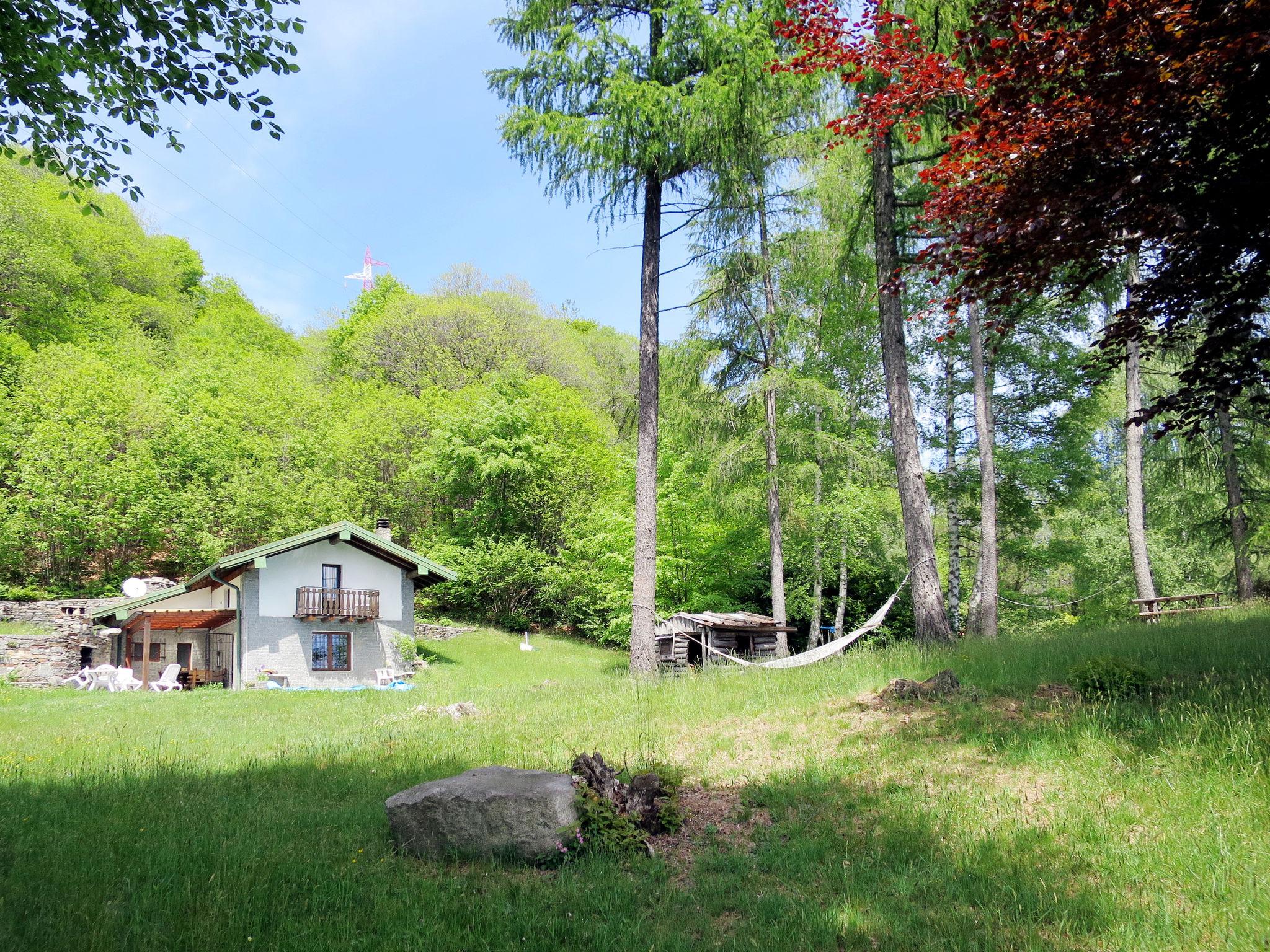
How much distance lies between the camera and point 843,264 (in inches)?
484

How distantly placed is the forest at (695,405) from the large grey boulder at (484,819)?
5.21m

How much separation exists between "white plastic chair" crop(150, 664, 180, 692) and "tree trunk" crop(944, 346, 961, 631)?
2208 cm

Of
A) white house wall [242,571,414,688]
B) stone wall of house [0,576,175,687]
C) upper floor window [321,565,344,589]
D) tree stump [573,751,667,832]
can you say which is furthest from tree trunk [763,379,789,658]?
stone wall of house [0,576,175,687]

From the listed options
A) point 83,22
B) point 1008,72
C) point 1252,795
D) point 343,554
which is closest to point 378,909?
point 1252,795

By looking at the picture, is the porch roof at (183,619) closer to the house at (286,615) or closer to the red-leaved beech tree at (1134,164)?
the house at (286,615)

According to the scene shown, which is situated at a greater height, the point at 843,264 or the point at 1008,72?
the point at 843,264

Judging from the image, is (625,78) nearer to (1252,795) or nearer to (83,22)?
(83,22)

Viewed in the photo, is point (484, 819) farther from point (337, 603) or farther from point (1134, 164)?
point (337, 603)

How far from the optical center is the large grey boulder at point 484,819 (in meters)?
4.47

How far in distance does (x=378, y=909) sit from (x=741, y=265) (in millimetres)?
14568

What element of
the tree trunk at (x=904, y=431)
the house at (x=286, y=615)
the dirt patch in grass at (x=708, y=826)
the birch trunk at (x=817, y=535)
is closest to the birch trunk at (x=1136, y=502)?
the birch trunk at (x=817, y=535)

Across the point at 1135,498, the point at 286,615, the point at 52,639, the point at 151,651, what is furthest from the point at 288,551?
the point at 1135,498

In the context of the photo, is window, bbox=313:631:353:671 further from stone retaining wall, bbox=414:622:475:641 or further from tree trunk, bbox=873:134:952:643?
tree trunk, bbox=873:134:952:643

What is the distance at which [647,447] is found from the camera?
40.2ft
